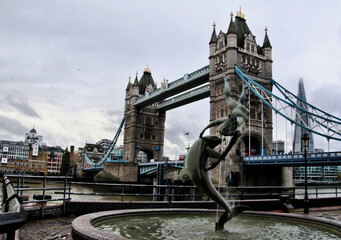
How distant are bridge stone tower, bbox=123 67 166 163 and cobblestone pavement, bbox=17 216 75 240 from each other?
4886 cm

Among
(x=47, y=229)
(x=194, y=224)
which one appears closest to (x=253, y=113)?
(x=194, y=224)

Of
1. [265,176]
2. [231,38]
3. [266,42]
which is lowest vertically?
[265,176]

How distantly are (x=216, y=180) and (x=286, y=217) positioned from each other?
24.4 metres

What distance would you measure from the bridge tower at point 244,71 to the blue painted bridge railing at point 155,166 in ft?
17.8

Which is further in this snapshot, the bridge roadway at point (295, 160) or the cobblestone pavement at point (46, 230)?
the bridge roadway at point (295, 160)

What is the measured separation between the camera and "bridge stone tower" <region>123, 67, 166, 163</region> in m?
56.8

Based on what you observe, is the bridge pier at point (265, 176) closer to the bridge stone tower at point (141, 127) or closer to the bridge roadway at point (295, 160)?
the bridge roadway at point (295, 160)

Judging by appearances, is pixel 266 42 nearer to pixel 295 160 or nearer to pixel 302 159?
pixel 295 160

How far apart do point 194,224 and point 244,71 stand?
32.5 m

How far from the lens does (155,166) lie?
4356 centimetres

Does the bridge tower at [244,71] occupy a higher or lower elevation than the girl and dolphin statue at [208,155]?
higher

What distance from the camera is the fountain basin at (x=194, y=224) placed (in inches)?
207

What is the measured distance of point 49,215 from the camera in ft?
23.5

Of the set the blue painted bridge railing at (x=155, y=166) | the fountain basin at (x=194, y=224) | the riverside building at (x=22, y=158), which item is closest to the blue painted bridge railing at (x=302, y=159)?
the blue painted bridge railing at (x=155, y=166)
